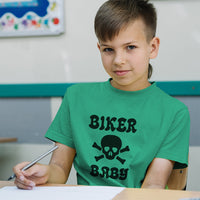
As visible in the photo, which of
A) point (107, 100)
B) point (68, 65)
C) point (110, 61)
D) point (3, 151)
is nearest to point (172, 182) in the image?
point (107, 100)

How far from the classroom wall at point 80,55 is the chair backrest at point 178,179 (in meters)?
0.67

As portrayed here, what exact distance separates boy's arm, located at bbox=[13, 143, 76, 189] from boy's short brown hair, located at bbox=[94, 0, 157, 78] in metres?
0.41

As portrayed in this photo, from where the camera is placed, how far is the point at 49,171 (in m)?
0.96

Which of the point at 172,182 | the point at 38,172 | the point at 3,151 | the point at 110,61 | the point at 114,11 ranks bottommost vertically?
the point at 3,151

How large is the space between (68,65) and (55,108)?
26 centimetres

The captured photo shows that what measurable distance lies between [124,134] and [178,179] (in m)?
0.24

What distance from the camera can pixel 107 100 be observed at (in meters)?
1.11

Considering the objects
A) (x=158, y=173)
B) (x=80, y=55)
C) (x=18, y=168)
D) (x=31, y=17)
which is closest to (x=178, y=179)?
(x=158, y=173)

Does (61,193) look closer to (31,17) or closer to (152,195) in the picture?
(152,195)

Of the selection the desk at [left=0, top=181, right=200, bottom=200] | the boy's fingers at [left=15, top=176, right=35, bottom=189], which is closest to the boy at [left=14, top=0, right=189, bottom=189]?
the boy's fingers at [left=15, top=176, right=35, bottom=189]

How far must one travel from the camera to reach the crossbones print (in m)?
1.03

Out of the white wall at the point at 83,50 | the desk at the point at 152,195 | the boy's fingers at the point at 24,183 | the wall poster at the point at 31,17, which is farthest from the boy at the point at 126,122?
the wall poster at the point at 31,17

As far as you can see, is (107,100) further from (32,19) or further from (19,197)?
(32,19)

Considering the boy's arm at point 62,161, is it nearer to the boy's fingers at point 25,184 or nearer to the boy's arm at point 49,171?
the boy's arm at point 49,171
